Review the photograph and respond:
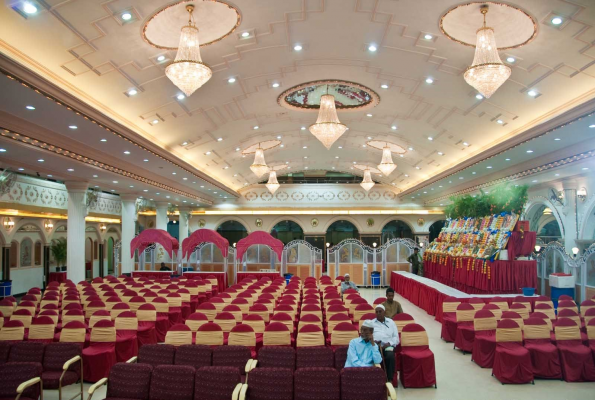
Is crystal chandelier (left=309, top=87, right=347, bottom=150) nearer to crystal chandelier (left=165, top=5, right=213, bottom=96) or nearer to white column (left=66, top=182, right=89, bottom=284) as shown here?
crystal chandelier (left=165, top=5, right=213, bottom=96)

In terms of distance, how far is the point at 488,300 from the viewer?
1136cm

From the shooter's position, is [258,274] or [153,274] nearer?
[258,274]

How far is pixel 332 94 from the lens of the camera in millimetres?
15258

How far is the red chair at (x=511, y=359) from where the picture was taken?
7582 millimetres

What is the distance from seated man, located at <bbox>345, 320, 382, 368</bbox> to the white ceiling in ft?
19.3

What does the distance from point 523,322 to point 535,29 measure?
5.45m

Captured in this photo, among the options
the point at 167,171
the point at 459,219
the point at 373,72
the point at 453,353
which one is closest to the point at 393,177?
the point at 459,219

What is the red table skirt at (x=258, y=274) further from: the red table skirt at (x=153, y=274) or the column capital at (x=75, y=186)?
the column capital at (x=75, y=186)

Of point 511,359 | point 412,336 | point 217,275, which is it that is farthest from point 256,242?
point 511,359

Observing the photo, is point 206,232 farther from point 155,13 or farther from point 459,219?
point 155,13

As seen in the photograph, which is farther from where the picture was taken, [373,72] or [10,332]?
[373,72]

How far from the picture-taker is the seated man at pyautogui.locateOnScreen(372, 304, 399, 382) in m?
7.14

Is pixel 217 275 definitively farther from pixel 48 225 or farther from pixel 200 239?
pixel 48 225

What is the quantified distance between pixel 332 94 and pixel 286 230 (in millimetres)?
20645
